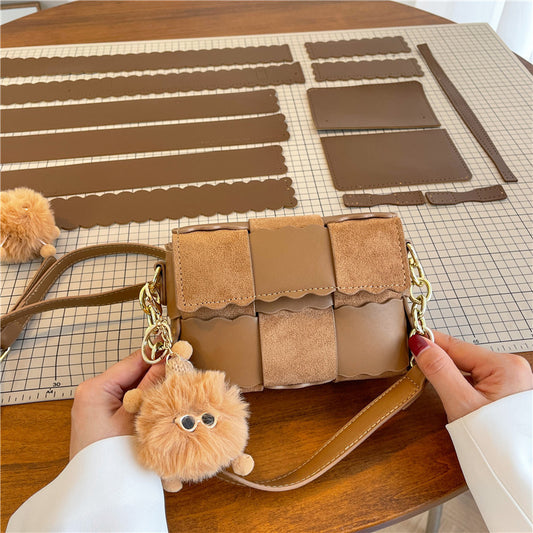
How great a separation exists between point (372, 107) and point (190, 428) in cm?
100

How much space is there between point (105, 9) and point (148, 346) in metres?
1.41

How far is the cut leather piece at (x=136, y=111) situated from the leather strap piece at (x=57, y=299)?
0.45 meters

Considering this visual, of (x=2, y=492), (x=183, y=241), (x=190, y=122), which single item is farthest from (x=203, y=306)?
(x=190, y=122)

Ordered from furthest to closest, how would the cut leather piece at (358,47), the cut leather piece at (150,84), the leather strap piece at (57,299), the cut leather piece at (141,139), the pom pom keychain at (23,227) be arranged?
the cut leather piece at (358,47) < the cut leather piece at (150,84) < the cut leather piece at (141,139) < the pom pom keychain at (23,227) < the leather strap piece at (57,299)

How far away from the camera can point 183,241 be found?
0.61 metres

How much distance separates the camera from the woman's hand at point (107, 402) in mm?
568

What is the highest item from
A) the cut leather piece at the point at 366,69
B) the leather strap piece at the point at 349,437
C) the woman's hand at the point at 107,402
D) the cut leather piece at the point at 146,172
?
the cut leather piece at the point at 366,69

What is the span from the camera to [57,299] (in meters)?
0.75

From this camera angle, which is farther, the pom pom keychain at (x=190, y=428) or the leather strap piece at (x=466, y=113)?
the leather strap piece at (x=466, y=113)

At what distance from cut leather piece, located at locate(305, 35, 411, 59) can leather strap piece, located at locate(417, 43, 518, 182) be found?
7 centimetres

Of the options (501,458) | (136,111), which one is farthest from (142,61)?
(501,458)

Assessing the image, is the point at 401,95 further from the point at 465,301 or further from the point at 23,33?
the point at 23,33

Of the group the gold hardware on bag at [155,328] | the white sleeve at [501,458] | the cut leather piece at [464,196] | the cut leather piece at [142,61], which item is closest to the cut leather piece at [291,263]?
the gold hardware on bag at [155,328]

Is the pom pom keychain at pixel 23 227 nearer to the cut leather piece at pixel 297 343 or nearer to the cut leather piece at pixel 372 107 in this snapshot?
the cut leather piece at pixel 297 343
